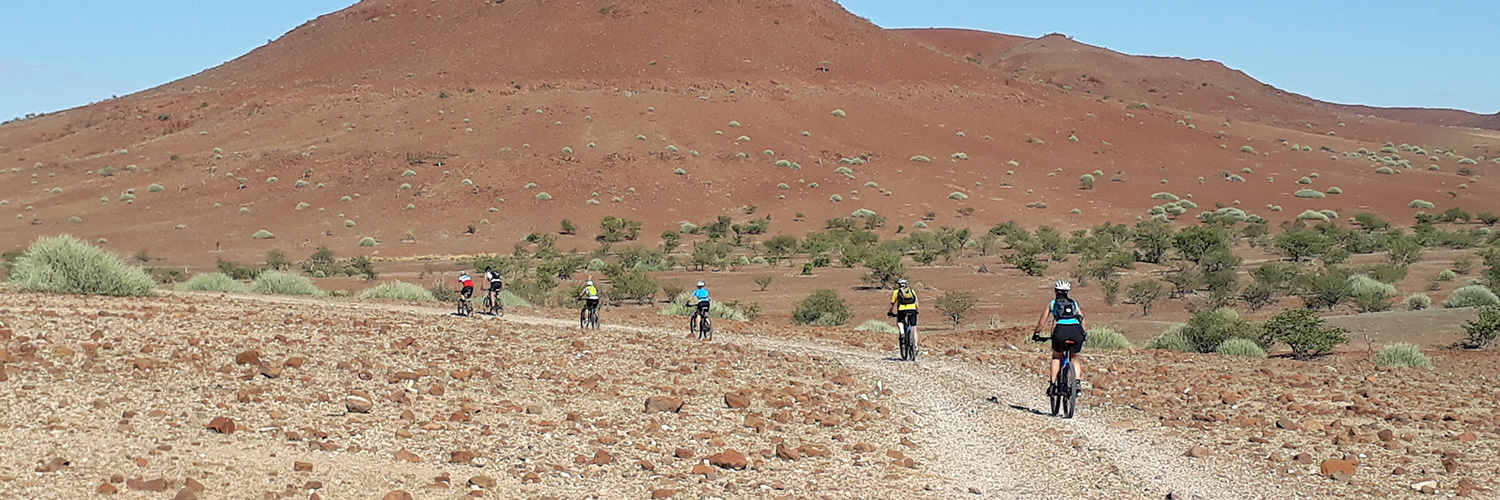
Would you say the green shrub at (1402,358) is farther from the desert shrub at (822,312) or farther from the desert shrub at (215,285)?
the desert shrub at (215,285)

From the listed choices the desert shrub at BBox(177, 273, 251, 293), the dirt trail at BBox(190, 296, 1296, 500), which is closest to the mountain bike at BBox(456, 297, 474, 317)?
the desert shrub at BBox(177, 273, 251, 293)

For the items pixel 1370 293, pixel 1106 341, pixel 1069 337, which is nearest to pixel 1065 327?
pixel 1069 337

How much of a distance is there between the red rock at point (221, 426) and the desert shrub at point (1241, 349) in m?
15.6

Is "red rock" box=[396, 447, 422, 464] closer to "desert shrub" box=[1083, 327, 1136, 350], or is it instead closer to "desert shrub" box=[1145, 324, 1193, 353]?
"desert shrub" box=[1083, 327, 1136, 350]

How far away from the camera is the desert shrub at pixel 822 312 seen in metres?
29.2

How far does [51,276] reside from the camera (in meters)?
19.8

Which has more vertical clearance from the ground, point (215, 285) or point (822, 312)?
point (215, 285)

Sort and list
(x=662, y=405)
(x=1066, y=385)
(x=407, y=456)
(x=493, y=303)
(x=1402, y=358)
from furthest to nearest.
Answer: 1. (x=493, y=303)
2. (x=1402, y=358)
3. (x=1066, y=385)
4. (x=662, y=405)
5. (x=407, y=456)

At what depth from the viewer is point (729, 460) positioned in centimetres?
885

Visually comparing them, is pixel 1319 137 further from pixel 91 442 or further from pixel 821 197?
pixel 91 442

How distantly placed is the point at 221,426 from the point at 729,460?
3605 millimetres

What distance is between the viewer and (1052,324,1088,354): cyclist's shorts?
1178 centimetres

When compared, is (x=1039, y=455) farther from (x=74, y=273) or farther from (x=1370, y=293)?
(x=1370, y=293)

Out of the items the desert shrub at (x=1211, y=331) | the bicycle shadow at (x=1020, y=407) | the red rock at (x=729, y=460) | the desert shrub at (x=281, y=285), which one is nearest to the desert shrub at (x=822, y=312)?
the desert shrub at (x=1211, y=331)
